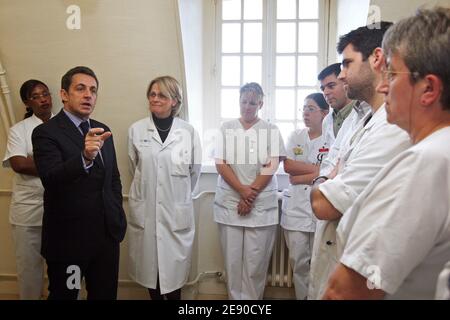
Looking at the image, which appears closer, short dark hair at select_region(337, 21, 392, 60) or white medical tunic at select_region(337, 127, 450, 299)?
white medical tunic at select_region(337, 127, 450, 299)

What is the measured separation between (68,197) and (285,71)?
70.0 inches

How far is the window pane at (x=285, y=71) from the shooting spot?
2.58 meters

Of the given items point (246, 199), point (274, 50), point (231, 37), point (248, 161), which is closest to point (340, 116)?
point (248, 161)

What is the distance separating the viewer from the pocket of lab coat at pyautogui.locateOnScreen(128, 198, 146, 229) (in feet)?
6.74

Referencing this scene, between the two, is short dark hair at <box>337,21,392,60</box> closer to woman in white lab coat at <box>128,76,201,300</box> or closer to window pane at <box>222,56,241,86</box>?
woman in white lab coat at <box>128,76,201,300</box>

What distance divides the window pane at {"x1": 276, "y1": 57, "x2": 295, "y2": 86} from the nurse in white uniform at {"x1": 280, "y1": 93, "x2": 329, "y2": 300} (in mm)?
429

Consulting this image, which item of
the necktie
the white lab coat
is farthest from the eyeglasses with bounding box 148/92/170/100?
the necktie

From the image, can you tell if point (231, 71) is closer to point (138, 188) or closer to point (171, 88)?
point (171, 88)

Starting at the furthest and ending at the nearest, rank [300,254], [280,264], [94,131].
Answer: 1. [280,264]
2. [300,254]
3. [94,131]

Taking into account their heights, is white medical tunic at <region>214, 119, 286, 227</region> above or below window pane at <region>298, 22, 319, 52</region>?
below

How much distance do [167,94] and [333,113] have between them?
37.8 inches

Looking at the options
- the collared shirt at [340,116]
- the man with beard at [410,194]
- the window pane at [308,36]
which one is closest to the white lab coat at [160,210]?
the collared shirt at [340,116]

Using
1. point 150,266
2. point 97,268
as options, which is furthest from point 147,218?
point 97,268

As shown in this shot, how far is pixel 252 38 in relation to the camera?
102 inches
